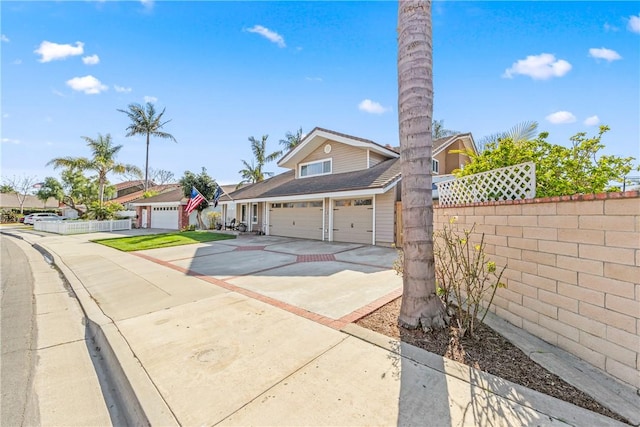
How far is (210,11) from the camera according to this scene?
8914mm

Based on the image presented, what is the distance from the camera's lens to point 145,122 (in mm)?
32062

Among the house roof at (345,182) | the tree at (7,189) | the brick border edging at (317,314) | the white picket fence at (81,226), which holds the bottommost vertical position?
the brick border edging at (317,314)

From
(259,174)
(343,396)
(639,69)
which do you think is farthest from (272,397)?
(259,174)

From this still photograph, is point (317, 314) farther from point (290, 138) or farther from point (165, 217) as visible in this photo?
point (290, 138)

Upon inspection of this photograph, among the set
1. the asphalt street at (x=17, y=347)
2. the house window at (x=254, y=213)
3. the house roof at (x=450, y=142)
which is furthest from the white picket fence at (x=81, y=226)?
the house roof at (x=450, y=142)

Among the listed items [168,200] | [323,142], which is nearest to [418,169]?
[323,142]

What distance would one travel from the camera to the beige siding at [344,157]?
14.5 m

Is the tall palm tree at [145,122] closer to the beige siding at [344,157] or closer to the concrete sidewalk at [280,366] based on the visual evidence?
the beige siding at [344,157]

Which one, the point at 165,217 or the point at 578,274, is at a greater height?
the point at 165,217

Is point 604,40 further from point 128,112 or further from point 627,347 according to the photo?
point 128,112

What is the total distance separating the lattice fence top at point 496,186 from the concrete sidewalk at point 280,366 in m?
2.38

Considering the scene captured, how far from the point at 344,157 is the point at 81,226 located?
21737mm

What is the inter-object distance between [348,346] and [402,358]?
650 millimetres

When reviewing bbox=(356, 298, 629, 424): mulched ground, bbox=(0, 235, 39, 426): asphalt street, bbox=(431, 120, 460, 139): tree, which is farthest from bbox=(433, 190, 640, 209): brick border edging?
Answer: bbox=(431, 120, 460, 139): tree
